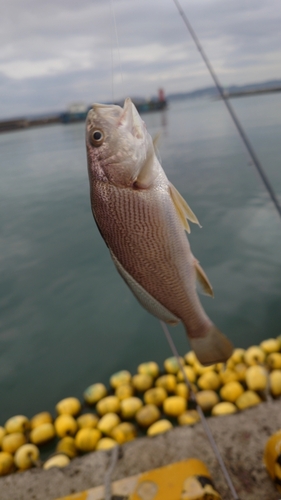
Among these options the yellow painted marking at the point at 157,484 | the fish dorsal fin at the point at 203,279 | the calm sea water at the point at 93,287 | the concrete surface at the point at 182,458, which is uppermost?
the fish dorsal fin at the point at 203,279

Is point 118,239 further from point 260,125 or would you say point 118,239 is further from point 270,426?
point 260,125

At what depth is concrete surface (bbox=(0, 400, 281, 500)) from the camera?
1908 mm

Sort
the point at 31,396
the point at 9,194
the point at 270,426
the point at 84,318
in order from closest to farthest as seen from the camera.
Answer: the point at 270,426, the point at 31,396, the point at 84,318, the point at 9,194

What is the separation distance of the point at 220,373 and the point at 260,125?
14452 mm

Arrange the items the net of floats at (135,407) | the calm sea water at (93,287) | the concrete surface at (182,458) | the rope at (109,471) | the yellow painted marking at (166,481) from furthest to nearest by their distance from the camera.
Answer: the calm sea water at (93,287) → the net of floats at (135,407) → the concrete surface at (182,458) → the rope at (109,471) → the yellow painted marking at (166,481)

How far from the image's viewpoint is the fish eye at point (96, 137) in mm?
1086

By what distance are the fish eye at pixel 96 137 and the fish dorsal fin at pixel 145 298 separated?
1.12 ft

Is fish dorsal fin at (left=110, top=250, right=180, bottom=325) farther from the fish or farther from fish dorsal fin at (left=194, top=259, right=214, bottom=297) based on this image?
fish dorsal fin at (left=194, top=259, right=214, bottom=297)

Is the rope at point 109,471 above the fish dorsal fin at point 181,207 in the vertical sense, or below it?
below

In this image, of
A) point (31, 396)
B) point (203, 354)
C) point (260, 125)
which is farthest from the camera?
point (260, 125)

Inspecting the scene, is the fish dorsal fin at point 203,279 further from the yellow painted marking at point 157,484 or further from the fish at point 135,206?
the yellow painted marking at point 157,484

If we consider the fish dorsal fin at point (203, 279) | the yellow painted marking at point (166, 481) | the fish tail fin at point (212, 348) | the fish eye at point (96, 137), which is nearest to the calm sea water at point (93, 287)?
the yellow painted marking at point (166, 481)

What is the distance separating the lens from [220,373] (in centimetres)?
309

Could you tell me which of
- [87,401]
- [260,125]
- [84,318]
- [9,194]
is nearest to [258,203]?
[84,318]
